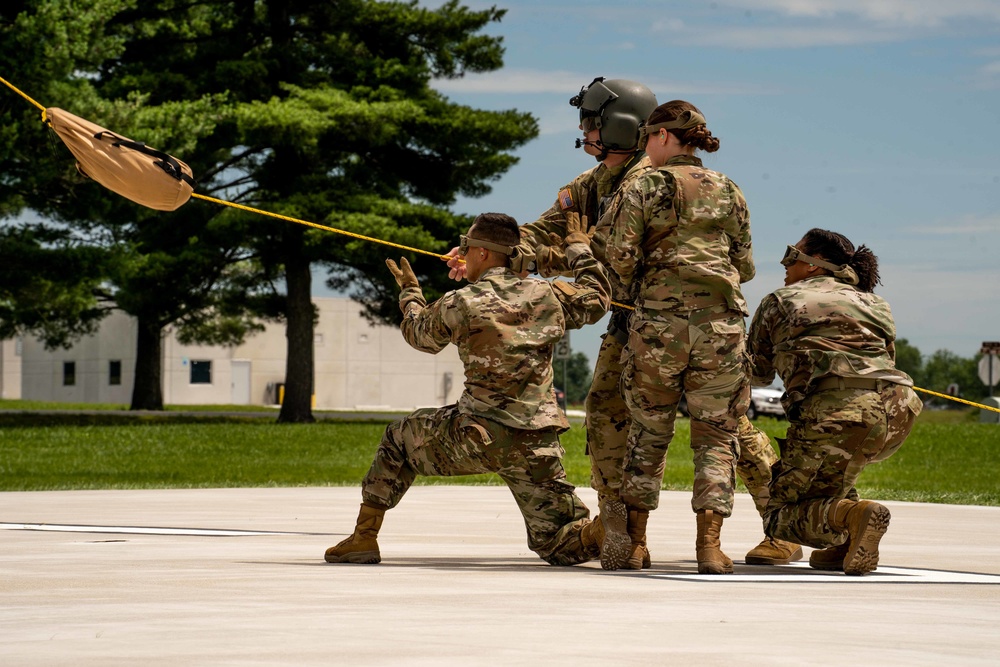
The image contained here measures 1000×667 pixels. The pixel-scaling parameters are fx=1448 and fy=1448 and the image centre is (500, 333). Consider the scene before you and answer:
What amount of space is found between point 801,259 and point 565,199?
49.5 inches

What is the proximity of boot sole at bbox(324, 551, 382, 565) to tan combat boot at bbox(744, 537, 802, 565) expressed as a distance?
1851 millimetres

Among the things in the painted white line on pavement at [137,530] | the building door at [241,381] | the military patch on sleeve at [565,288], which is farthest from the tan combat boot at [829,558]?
the building door at [241,381]

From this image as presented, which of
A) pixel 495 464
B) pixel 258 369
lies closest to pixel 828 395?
pixel 495 464

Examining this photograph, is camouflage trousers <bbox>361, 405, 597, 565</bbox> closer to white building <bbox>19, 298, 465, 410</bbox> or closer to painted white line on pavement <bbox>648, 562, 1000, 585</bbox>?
painted white line on pavement <bbox>648, 562, 1000, 585</bbox>

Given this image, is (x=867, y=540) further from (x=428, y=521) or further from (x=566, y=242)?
(x=428, y=521)

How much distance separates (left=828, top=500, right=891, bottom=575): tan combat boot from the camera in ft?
20.9

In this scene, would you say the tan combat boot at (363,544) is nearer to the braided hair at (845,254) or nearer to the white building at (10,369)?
the braided hair at (845,254)

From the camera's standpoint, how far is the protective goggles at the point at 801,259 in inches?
280

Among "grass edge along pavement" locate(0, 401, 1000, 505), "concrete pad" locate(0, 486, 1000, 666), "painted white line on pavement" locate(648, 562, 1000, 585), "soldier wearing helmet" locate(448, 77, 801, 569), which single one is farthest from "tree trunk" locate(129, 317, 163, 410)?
"painted white line on pavement" locate(648, 562, 1000, 585)

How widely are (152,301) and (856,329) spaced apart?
3174cm

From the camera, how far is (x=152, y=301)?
121 feet

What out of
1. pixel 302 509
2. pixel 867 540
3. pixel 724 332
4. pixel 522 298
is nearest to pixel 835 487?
pixel 867 540

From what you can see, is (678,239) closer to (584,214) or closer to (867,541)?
(584,214)

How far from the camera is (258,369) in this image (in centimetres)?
7950
